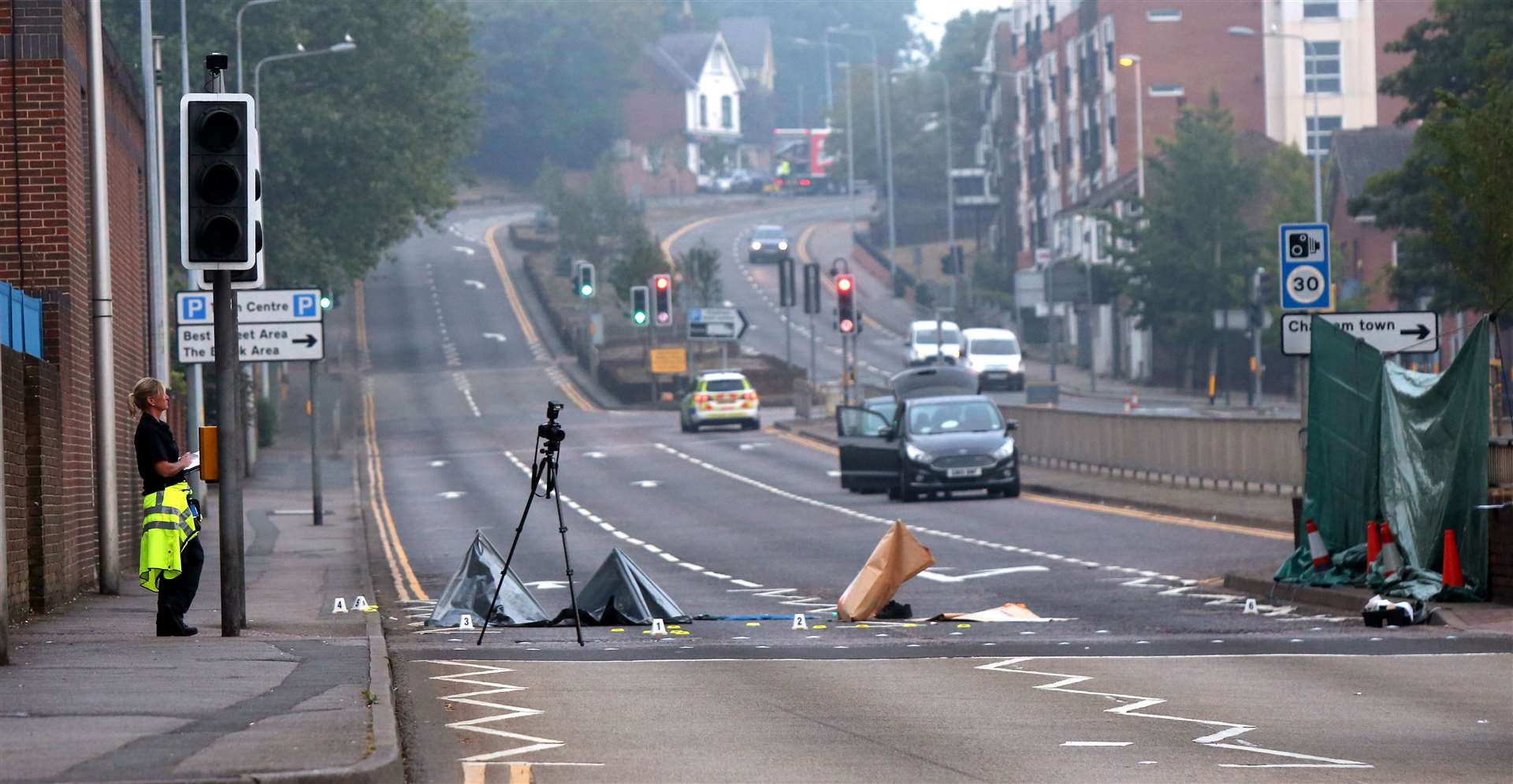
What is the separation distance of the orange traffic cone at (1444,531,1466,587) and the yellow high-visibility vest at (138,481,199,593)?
9.81 meters

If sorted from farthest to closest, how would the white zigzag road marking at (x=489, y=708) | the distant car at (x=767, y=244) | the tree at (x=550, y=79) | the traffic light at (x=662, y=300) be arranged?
1. the tree at (x=550, y=79)
2. the distant car at (x=767, y=244)
3. the traffic light at (x=662, y=300)
4. the white zigzag road marking at (x=489, y=708)

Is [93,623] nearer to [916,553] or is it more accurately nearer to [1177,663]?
[916,553]

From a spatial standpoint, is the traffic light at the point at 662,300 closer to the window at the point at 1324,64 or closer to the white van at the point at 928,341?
the white van at the point at 928,341

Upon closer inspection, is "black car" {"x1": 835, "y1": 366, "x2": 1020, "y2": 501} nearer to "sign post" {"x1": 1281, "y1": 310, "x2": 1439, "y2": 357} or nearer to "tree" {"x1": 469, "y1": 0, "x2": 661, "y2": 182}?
"sign post" {"x1": 1281, "y1": 310, "x2": 1439, "y2": 357}

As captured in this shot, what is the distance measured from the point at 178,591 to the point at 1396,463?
32.9ft

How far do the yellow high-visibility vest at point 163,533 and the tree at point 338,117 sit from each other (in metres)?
36.8

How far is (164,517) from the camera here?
14.3 metres

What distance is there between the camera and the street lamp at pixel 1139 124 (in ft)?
248

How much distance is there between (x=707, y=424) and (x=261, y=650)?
139 ft

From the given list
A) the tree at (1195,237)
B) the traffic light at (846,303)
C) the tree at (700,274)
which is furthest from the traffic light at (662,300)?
the tree at (700,274)

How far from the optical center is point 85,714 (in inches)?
399

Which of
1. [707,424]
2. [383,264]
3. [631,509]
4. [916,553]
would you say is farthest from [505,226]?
[916,553]

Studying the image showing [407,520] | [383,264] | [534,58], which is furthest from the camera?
[534,58]

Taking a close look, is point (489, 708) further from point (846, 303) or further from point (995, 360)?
point (995, 360)
